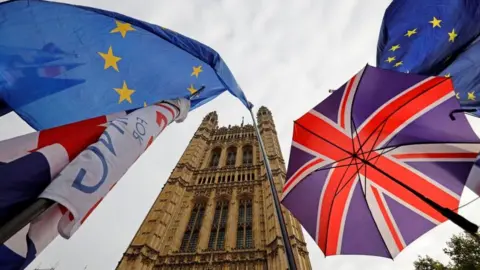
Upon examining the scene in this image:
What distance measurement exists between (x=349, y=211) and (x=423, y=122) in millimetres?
1664

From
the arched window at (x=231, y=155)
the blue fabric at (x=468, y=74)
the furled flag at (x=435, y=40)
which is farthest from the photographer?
the arched window at (x=231, y=155)

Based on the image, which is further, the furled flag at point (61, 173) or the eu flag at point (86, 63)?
the eu flag at point (86, 63)

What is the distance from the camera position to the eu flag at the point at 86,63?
12.1 feet

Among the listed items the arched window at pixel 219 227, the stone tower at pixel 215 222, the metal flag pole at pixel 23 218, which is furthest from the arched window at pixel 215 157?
the metal flag pole at pixel 23 218

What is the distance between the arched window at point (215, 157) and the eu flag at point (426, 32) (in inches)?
958

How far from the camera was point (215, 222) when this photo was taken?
19688mm

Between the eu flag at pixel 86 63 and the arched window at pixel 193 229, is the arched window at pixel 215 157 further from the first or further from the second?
the eu flag at pixel 86 63

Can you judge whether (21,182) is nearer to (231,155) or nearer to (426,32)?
(426,32)

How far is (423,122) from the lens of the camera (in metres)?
3.67

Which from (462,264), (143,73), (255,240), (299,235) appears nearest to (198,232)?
(255,240)

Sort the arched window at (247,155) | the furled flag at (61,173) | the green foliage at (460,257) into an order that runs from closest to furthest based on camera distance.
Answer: the furled flag at (61,173)
the green foliage at (460,257)
the arched window at (247,155)

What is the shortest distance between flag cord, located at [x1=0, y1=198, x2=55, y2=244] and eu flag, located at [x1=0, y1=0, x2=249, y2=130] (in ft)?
8.09

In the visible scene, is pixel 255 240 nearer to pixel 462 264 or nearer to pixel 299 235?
pixel 299 235

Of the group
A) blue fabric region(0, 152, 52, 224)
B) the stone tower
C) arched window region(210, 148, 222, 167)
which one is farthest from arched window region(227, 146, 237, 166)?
blue fabric region(0, 152, 52, 224)
